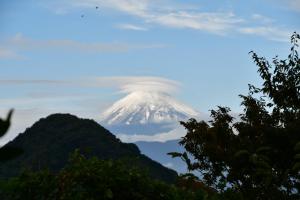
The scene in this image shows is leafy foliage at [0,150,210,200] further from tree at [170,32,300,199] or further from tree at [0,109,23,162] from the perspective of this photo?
tree at [170,32,300,199]

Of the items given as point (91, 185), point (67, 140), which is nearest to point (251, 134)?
point (91, 185)

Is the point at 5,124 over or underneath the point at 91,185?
underneath

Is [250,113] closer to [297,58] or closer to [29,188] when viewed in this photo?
[297,58]

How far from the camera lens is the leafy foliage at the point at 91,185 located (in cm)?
650

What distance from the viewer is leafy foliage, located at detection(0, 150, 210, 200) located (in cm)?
650

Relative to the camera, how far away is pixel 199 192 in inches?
275

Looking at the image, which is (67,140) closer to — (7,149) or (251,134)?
(251,134)

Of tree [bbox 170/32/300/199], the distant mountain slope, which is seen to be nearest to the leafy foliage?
tree [bbox 170/32/300/199]

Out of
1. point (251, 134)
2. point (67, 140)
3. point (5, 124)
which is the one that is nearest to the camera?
point (5, 124)

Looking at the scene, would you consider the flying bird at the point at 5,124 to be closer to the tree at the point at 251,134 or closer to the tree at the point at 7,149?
the tree at the point at 7,149

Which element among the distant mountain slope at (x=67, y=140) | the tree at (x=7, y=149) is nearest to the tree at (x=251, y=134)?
the tree at (x=7, y=149)

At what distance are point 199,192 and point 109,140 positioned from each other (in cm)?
8815

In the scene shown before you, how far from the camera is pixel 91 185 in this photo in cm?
664

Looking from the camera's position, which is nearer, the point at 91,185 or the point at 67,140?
the point at 91,185
